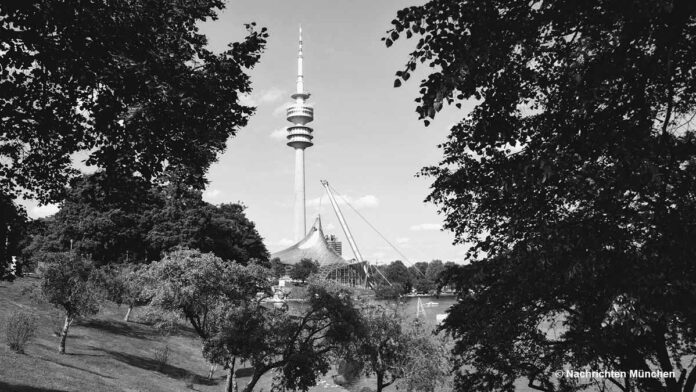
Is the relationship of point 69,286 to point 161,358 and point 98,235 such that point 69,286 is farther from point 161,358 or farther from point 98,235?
point 98,235

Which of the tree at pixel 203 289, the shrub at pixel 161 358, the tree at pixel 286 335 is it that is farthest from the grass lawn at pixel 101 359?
the tree at pixel 203 289

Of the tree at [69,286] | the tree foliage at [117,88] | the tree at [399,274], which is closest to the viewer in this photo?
the tree foliage at [117,88]

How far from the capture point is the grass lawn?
22188mm

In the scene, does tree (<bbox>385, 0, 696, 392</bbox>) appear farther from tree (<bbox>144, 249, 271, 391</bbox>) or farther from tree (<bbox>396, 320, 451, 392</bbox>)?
tree (<bbox>396, 320, 451, 392</bbox>)

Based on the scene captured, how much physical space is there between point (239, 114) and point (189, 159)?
1.58 m

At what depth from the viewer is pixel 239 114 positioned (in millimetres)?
11812

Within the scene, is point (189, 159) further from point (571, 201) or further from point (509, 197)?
point (571, 201)

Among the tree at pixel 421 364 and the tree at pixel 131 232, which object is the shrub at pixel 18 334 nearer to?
the tree at pixel 421 364

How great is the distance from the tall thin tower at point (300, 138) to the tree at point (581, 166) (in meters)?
168

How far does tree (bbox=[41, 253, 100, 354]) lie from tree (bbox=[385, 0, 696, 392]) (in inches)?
1128

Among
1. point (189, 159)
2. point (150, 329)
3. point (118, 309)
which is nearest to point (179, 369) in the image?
point (150, 329)

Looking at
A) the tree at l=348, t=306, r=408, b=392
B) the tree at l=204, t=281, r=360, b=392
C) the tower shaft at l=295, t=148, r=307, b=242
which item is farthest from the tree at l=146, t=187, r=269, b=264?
the tower shaft at l=295, t=148, r=307, b=242

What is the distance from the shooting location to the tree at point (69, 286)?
1202 inches

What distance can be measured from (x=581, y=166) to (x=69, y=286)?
31813 mm
